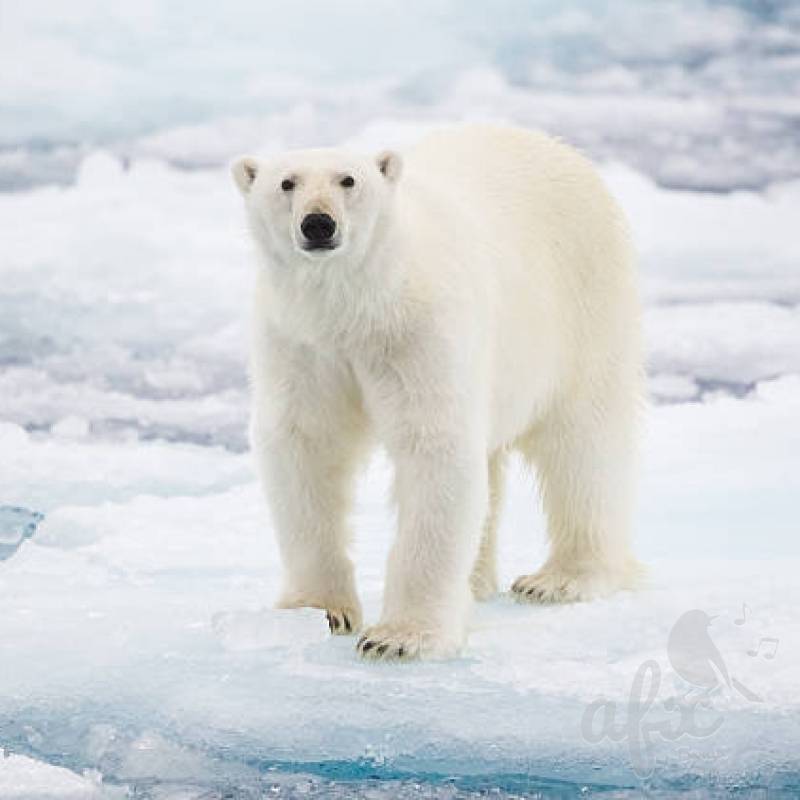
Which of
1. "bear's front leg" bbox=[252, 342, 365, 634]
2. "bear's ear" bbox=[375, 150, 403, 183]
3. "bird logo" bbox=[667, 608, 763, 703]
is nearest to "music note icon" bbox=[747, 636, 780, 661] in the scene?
"bird logo" bbox=[667, 608, 763, 703]

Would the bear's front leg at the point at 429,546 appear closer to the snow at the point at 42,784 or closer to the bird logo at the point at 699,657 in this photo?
the bird logo at the point at 699,657

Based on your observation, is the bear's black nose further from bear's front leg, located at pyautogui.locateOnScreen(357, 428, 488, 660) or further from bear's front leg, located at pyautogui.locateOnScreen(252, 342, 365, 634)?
bear's front leg, located at pyautogui.locateOnScreen(357, 428, 488, 660)

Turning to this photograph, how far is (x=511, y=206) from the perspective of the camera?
5.91 meters

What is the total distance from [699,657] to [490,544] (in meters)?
1.36

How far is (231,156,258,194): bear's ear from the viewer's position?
4.98 m

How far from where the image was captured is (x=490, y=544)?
6.24m

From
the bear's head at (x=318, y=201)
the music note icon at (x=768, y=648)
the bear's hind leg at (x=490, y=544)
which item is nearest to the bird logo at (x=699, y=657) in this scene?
the music note icon at (x=768, y=648)

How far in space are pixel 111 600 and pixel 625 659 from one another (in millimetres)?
1969

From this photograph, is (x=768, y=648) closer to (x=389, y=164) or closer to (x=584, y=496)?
(x=584, y=496)

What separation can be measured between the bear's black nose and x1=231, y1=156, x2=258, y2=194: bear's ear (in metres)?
0.39

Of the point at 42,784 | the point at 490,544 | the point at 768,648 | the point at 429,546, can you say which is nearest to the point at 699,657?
the point at 768,648

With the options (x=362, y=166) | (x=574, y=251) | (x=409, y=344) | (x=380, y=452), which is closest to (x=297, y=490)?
(x=380, y=452)

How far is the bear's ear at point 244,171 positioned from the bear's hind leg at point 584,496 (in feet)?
5.05

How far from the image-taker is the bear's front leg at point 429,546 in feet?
16.4
